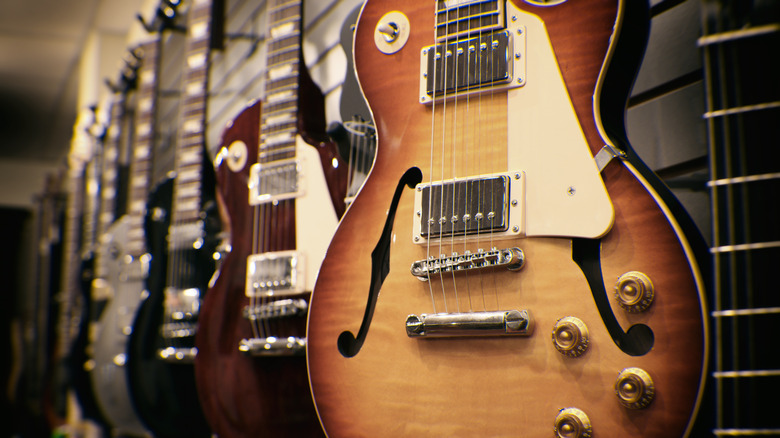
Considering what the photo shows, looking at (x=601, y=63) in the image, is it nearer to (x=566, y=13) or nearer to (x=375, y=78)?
(x=566, y=13)

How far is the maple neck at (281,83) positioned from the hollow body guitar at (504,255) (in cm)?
35

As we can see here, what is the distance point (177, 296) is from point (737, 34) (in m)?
1.55

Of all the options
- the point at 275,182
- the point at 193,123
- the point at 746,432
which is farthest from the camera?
the point at 193,123

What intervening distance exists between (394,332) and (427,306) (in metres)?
0.07

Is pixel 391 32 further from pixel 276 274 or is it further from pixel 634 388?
pixel 634 388

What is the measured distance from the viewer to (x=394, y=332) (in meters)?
0.97

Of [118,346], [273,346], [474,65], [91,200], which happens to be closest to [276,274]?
[273,346]

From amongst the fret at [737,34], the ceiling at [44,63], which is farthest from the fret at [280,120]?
the ceiling at [44,63]

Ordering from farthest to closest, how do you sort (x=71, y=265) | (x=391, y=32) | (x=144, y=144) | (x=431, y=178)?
(x=71, y=265) < (x=144, y=144) < (x=391, y=32) < (x=431, y=178)

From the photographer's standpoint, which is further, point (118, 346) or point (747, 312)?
Answer: point (118, 346)

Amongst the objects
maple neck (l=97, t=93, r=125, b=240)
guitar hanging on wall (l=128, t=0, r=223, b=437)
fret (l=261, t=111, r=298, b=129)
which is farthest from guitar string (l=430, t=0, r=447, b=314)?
maple neck (l=97, t=93, r=125, b=240)

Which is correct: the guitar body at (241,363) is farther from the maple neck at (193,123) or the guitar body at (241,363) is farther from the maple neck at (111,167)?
the maple neck at (111,167)

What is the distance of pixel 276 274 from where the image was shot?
1327mm

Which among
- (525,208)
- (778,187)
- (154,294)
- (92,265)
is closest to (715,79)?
(778,187)
